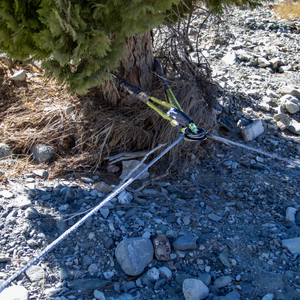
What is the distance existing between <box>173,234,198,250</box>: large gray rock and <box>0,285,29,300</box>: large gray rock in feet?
3.84

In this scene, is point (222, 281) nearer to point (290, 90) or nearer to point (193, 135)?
point (193, 135)

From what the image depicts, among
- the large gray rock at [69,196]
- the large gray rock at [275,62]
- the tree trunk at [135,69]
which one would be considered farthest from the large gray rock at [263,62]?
the large gray rock at [69,196]

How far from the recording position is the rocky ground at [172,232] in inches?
87.0

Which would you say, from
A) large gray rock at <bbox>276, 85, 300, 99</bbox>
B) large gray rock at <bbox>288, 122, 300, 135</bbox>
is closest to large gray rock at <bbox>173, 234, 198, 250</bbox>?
large gray rock at <bbox>288, 122, 300, 135</bbox>

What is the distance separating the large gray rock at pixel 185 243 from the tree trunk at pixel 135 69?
1.97m

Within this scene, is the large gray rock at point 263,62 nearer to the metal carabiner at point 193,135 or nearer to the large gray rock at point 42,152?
the metal carabiner at point 193,135

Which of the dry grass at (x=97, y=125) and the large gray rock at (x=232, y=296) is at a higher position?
the dry grass at (x=97, y=125)

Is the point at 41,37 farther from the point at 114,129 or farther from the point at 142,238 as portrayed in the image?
the point at 142,238

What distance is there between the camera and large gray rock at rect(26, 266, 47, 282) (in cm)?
217

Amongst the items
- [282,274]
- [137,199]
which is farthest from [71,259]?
[282,274]

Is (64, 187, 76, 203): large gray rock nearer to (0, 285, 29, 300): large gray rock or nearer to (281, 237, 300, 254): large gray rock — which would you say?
(0, 285, 29, 300): large gray rock

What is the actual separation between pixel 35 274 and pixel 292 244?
6.85 feet

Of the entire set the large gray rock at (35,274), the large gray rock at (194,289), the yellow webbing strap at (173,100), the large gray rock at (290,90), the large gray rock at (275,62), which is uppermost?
Result: the yellow webbing strap at (173,100)

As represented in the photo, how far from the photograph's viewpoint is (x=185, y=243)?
2.52 m
